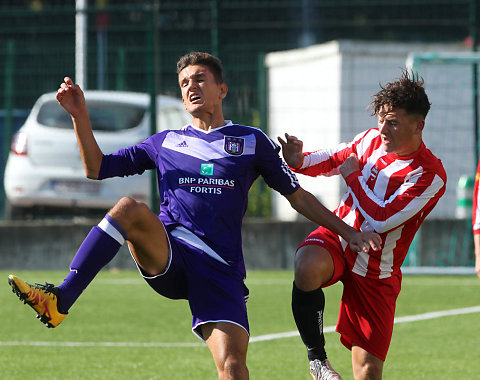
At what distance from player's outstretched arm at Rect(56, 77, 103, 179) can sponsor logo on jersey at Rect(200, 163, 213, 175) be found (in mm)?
534

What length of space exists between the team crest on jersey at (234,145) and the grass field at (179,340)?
1.71 meters

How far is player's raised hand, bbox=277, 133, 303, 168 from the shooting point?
17.6 ft

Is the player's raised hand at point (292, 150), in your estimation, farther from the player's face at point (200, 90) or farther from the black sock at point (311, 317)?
the black sock at point (311, 317)

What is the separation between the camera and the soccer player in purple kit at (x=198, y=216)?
15.5 ft

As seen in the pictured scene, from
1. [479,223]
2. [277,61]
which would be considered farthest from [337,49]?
[479,223]

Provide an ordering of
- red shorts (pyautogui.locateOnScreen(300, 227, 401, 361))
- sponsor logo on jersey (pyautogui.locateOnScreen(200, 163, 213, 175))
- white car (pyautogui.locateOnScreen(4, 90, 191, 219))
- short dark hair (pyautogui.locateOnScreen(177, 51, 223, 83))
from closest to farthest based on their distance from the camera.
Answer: sponsor logo on jersey (pyautogui.locateOnScreen(200, 163, 213, 175)) → short dark hair (pyautogui.locateOnScreen(177, 51, 223, 83)) → red shorts (pyautogui.locateOnScreen(300, 227, 401, 361)) → white car (pyautogui.locateOnScreen(4, 90, 191, 219))

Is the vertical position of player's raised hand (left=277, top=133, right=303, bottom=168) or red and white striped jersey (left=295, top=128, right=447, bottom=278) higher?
player's raised hand (left=277, top=133, right=303, bottom=168)

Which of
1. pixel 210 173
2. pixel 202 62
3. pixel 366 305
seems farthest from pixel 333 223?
pixel 202 62

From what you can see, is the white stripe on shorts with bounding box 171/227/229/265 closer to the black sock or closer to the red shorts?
the black sock

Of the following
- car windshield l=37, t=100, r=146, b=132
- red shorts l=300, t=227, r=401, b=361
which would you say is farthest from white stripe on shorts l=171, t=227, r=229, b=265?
car windshield l=37, t=100, r=146, b=132

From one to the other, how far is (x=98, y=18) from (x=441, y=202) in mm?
5809

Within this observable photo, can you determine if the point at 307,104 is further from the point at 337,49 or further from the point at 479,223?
the point at 479,223

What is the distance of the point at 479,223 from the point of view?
5.07 meters

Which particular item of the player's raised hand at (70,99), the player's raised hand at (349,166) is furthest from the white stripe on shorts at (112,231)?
the player's raised hand at (349,166)
